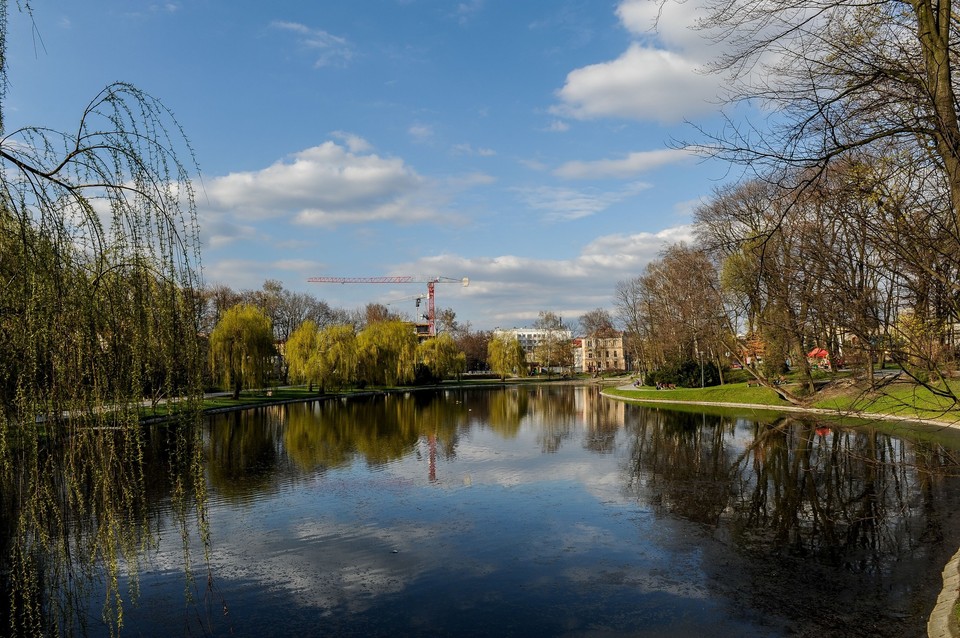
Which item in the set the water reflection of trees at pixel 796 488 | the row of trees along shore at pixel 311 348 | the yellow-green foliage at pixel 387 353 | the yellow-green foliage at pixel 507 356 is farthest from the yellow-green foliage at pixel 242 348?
the yellow-green foliage at pixel 507 356

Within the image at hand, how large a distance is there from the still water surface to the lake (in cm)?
4

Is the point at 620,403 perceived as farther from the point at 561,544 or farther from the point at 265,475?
the point at 561,544

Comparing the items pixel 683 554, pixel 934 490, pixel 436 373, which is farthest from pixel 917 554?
pixel 436 373

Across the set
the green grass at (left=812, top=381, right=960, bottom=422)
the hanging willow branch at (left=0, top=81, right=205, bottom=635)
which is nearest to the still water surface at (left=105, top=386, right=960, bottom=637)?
the green grass at (left=812, top=381, right=960, bottom=422)

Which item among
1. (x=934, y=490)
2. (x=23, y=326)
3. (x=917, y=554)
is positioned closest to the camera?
(x=23, y=326)

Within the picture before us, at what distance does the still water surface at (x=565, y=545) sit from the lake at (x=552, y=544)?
42 mm

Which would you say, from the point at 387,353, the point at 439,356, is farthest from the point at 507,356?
the point at 387,353

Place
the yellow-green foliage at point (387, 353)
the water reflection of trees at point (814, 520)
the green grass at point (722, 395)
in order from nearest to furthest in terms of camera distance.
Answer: the water reflection of trees at point (814, 520) → the green grass at point (722, 395) → the yellow-green foliage at point (387, 353)

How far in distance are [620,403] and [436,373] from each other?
24.2 metres

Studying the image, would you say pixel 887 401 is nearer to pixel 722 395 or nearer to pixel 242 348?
pixel 722 395

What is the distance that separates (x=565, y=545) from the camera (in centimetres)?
1005

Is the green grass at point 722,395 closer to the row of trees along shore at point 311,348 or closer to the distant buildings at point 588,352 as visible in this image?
the row of trees along shore at point 311,348

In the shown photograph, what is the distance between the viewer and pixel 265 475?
1623 cm

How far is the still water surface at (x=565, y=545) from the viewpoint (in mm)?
7203
